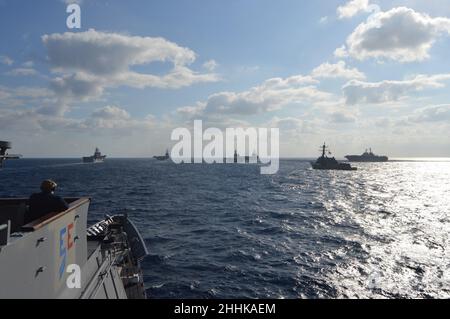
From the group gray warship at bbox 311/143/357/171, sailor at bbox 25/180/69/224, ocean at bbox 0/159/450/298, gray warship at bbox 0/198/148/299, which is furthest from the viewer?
gray warship at bbox 311/143/357/171

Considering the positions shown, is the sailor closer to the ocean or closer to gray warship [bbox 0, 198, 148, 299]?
gray warship [bbox 0, 198, 148, 299]

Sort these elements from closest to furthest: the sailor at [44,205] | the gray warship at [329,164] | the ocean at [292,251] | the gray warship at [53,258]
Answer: the gray warship at [53,258] < the sailor at [44,205] < the ocean at [292,251] < the gray warship at [329,164]

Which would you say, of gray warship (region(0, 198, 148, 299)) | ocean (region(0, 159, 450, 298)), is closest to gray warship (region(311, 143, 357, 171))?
ocean (region(0, 159, 450, 298))

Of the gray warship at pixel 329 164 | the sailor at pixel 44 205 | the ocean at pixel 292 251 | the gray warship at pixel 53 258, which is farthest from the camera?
the gray warship at pixel 329 164

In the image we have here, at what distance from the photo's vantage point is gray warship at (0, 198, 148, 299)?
5258 mm

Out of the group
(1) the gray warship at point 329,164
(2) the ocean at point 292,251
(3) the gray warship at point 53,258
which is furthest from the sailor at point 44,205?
(1) the gray warship at point 329,164

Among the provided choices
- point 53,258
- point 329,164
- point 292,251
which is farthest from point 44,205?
point 329,164

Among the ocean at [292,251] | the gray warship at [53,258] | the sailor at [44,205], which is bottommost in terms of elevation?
→ the ocean at [292,251]

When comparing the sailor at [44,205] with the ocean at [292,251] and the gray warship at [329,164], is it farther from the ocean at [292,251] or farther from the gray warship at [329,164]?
the gray warship at [329,164]

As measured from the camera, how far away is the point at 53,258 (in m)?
6.78

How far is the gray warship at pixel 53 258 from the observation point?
17.3 ft

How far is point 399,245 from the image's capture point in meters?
25.5

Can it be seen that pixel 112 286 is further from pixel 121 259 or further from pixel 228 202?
pixel 228 202
